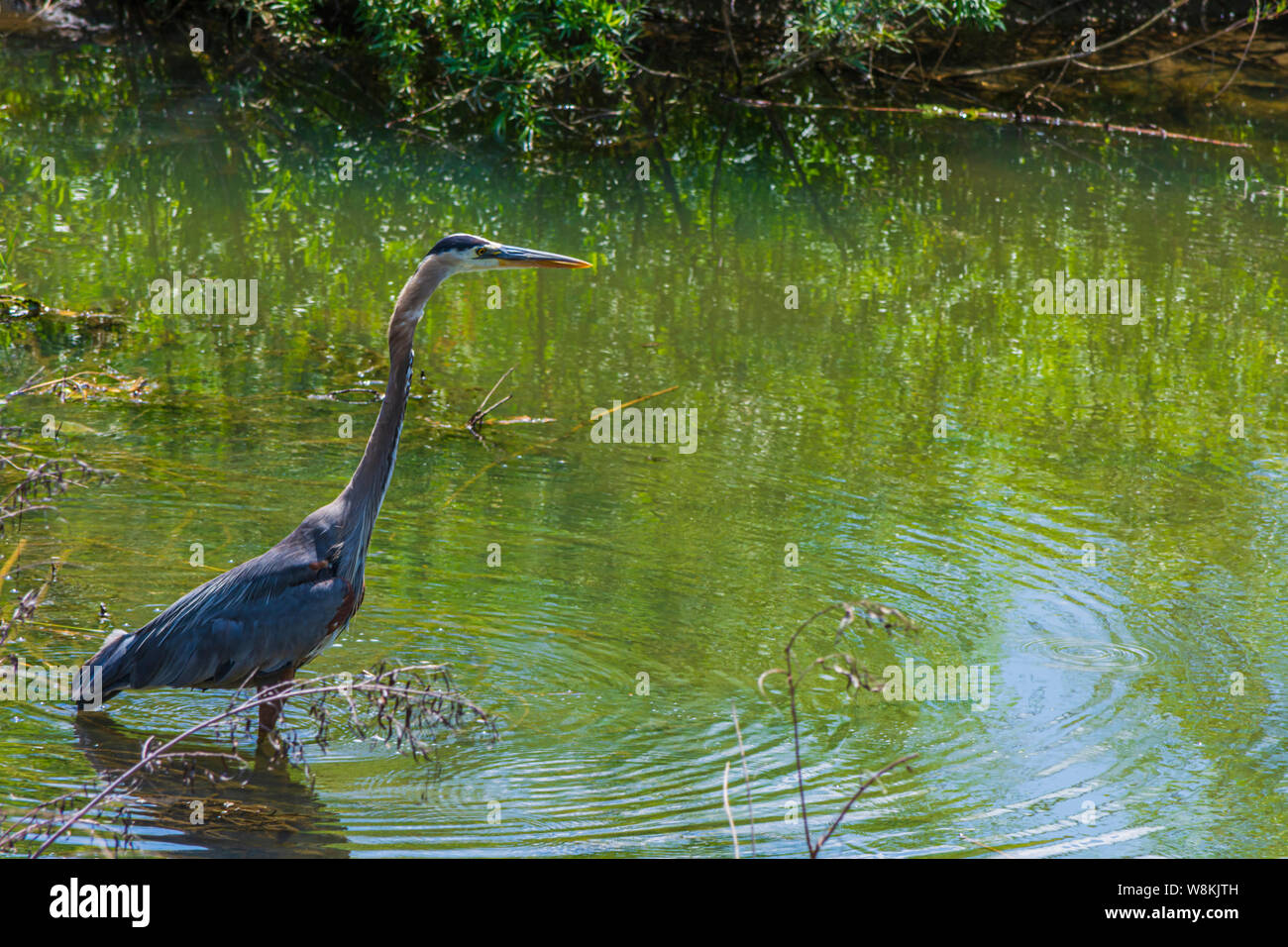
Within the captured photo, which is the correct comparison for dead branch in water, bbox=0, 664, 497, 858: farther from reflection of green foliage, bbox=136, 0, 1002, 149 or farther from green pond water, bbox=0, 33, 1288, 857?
reflection of green foliage, bbox=136, 0, 1002, 149

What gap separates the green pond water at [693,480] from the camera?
5418 millimetres

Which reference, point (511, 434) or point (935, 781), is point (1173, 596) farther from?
point (511, 434)

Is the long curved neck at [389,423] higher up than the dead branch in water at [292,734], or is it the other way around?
the long curved neck at [389,423]

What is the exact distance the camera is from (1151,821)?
5320 millimetres

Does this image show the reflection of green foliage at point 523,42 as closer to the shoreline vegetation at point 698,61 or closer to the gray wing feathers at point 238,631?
the shoreline vegetation at point 698,61

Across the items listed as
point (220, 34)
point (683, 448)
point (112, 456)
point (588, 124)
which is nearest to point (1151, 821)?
point (683, 448)

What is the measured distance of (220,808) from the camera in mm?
5219

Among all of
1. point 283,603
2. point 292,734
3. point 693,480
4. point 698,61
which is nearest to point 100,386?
point 693,480

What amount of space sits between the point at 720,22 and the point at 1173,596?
1345 centimetres

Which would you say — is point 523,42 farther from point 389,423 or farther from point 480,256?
point 389,423

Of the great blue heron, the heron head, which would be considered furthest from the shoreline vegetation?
the great blue heron

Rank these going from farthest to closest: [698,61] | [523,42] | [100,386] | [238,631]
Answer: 1. [698,61]
2. [523,42]
3. [100,386]
4. [238,631]

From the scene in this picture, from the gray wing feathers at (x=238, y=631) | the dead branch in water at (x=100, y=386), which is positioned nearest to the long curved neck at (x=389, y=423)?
the gray wing feathers at (x=238, y=631)

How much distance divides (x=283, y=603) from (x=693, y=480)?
127 inches
